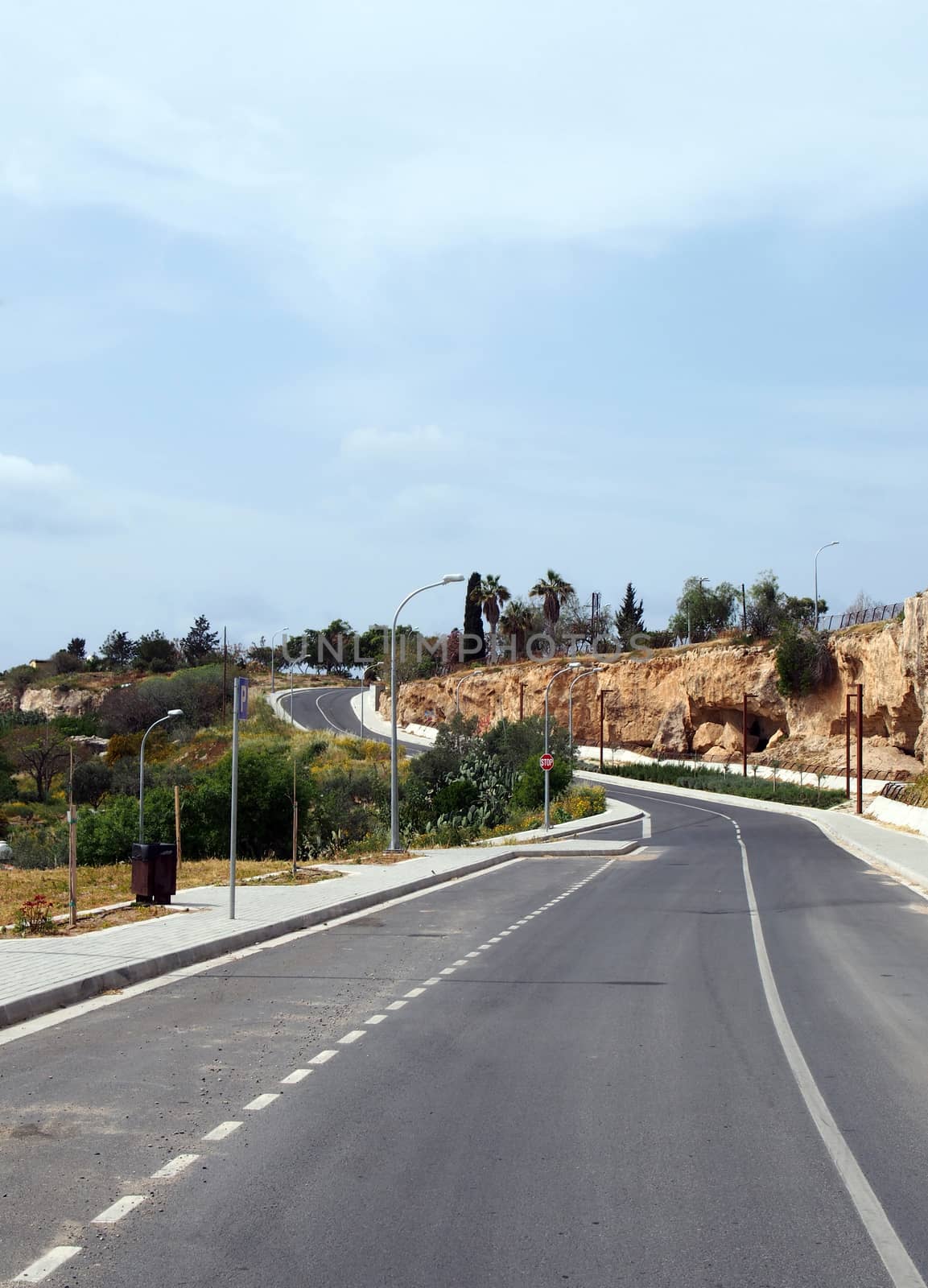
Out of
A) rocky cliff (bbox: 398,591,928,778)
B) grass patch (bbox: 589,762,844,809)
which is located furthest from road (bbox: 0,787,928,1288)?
rocky cliff (bbox: 398,591,928,778)

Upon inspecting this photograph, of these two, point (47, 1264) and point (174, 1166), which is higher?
point (47, 1264)

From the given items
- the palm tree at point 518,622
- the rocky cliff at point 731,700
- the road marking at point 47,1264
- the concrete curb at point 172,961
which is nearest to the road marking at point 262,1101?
the road marking at point 47,1264

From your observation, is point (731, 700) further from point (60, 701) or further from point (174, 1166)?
point (174, 1166)

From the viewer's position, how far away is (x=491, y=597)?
4648 inches

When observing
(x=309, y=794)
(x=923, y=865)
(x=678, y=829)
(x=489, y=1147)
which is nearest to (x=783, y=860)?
(x=923, y=865)

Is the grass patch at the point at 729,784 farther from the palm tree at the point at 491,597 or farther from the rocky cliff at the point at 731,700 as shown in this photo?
the palm tree at the point at 491,597

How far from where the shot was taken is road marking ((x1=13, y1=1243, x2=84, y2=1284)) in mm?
4598

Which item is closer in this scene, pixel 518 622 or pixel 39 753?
pixel 39 753

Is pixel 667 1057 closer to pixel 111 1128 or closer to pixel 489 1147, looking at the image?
pixel 489 1147

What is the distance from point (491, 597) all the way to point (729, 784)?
49.5 m

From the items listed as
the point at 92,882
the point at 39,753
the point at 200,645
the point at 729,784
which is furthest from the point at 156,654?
the point at 92,882

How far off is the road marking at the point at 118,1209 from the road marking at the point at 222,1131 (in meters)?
0.97

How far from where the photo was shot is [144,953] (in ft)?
43.1

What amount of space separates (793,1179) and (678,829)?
4009 cm
